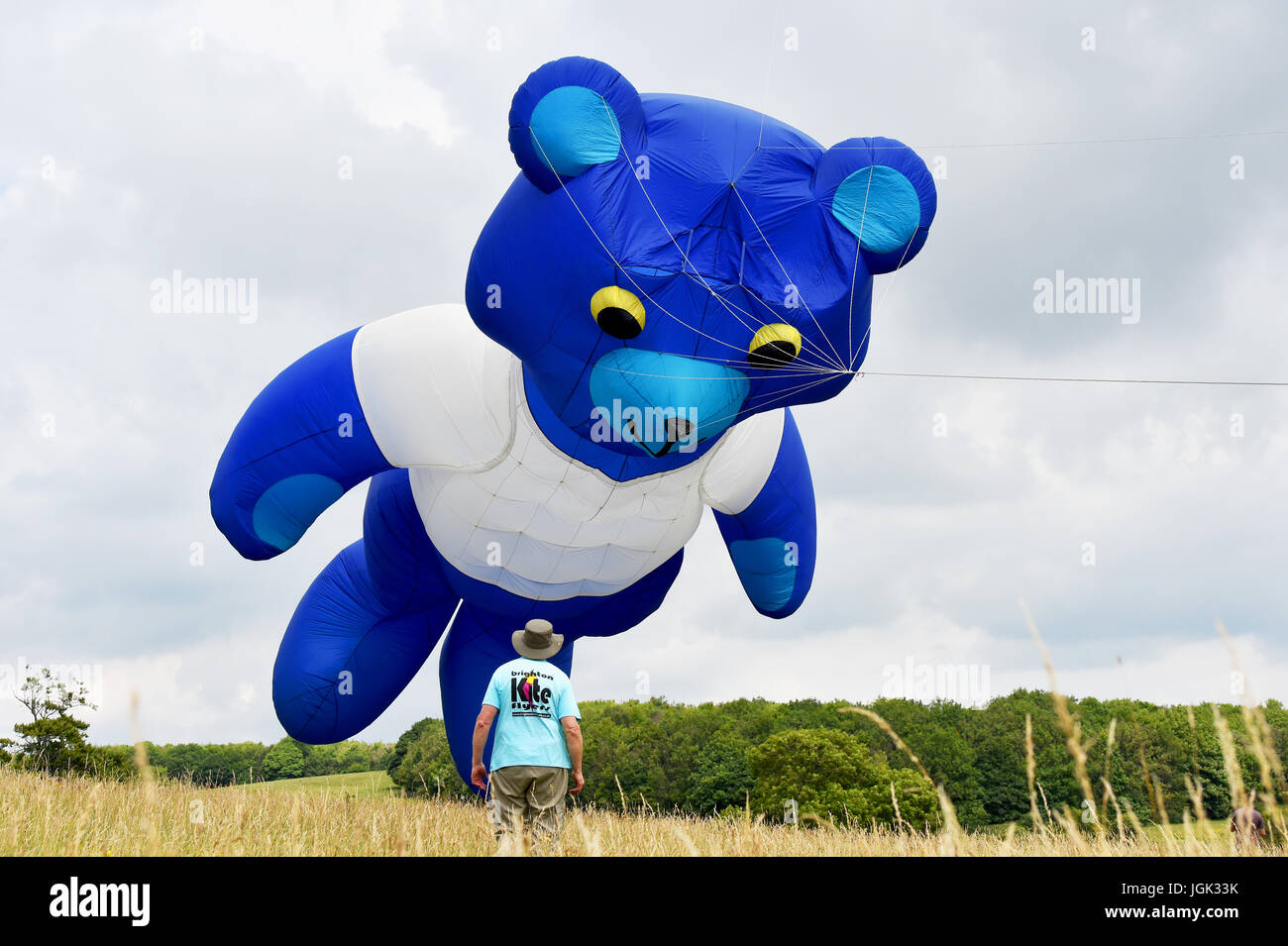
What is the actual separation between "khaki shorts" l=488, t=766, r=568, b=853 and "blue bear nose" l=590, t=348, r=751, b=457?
4.83ft

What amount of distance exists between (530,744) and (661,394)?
1563 millimetres

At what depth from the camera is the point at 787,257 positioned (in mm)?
4379

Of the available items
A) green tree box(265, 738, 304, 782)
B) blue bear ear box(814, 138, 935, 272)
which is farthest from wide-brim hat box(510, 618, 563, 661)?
green tree box(265, 738, 304, 782)

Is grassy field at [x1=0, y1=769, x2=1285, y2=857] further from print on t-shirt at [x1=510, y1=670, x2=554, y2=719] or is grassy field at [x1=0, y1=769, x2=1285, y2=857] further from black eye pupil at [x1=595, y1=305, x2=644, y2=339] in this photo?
black eye pupil at [x1=595, y1=305, x2=644, y2=339]

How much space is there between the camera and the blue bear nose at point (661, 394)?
4.29 metres

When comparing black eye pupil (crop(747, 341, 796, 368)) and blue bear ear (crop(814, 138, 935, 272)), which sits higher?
blue bear ear (crop(814, 138, 935, 272))

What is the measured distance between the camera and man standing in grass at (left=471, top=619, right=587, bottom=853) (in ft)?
12.9

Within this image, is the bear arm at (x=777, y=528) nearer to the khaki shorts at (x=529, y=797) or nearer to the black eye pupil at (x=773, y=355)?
the black eye pupil at (x=773, y=355)

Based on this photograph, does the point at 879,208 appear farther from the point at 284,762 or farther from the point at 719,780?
the point at 284,762

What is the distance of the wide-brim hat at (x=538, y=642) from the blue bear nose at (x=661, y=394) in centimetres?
94

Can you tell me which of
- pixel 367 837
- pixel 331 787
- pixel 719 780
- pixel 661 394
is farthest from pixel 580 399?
pixel 719 780

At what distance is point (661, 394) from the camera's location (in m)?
4.29

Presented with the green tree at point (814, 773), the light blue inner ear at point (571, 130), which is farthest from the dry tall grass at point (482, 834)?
the green tree at point (814, 773)
